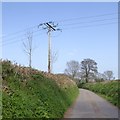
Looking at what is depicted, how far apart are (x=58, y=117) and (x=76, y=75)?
106 m

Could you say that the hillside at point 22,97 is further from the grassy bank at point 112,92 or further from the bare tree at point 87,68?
the bare tree at point 87,68

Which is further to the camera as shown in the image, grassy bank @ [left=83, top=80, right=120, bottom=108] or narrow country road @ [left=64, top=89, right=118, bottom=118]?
grassy bank @ [left=83, top=80, right=120, bottom=108]

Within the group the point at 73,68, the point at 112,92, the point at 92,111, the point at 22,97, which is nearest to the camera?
the point at 22,97

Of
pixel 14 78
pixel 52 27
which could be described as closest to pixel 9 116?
pixel 14 78

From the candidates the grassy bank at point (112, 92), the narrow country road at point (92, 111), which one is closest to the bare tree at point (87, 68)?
the grassy bank at point (112, 92)

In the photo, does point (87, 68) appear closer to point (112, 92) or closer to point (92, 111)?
point (112, 92)

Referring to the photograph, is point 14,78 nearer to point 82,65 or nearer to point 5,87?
point 5,87

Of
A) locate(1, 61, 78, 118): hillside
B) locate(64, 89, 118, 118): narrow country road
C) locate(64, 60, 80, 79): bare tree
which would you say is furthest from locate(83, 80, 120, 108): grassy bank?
locate(64, 60, 80, 79): bare tree

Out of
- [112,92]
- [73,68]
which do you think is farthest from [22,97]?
[73,68]

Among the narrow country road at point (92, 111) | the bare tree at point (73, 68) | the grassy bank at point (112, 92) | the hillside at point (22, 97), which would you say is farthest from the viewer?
the bare tree at point (73, 68)

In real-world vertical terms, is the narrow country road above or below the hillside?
below

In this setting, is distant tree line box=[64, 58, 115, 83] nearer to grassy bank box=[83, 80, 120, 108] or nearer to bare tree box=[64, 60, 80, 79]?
bare tree box=[64, 60, 80, 79]

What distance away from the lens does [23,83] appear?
17.1 metres

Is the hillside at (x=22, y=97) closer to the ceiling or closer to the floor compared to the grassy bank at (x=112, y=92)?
closer to the ceiling
